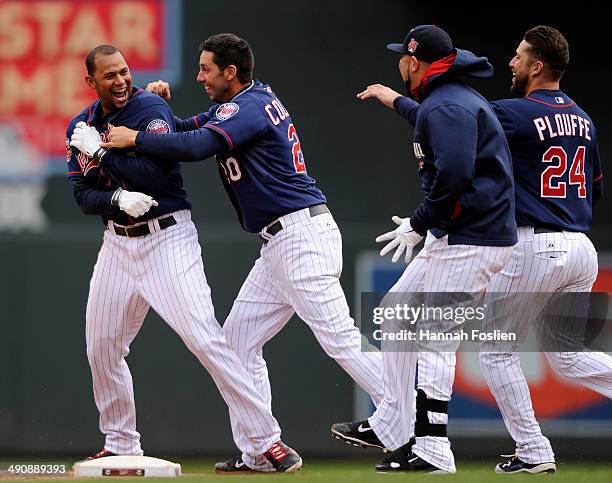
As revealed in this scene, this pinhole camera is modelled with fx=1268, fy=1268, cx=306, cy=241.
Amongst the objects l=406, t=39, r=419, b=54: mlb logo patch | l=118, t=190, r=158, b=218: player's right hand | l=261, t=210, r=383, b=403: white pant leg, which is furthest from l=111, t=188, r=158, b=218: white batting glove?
l=406, t=39, r=419, b=54: mlb logo patch

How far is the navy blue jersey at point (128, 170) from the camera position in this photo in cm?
540

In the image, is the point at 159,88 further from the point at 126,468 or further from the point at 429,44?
the point at 126,468

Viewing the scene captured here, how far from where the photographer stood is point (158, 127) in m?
5.45

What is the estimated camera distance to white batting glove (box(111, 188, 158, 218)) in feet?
17.4

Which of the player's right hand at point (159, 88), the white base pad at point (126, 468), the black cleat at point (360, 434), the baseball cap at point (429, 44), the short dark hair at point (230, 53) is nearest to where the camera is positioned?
the baseball cap at point (429, 44)

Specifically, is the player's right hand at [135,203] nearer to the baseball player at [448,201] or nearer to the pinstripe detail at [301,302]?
the pinstripe detail at [301,302]

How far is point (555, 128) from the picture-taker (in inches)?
213

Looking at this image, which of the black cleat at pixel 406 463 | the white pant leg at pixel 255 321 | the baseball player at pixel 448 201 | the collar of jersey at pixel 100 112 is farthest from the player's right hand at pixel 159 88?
the black cleat at pixel 406 463

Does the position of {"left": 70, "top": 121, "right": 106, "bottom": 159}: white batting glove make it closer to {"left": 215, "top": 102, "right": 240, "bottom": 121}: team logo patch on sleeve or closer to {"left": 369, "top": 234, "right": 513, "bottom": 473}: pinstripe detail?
{"left": 215, "top": 102, "right": 240, "bottom": 121}: team logo patch on sleeve

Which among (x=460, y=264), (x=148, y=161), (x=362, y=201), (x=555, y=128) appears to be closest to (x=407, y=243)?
(x=460, y=264)

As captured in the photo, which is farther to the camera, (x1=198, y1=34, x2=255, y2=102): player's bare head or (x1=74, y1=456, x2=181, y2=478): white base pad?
(x1=198, y1=34, x2=255, y2=102): player's bare head

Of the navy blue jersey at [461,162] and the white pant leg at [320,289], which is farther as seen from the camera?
the white pant leg at [320,289]

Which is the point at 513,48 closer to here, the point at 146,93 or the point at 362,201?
the point at 362,201

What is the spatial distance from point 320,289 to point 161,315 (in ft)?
2.30
